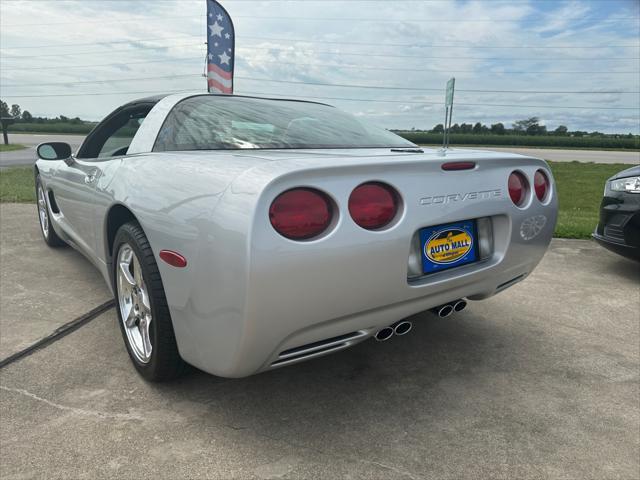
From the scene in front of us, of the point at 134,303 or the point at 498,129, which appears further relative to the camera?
the point at 498,129

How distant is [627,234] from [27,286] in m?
4.26

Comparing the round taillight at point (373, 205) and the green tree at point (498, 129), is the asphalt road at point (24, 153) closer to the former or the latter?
the round taillight at point (373, 205)

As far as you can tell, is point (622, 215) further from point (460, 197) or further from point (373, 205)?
point (373, 205)

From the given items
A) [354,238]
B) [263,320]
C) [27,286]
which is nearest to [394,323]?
[354,238]

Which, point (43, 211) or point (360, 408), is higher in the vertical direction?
point (43, 211)

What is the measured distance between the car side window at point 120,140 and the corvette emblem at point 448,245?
2.01 metres

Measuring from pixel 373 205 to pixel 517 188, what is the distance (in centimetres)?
90

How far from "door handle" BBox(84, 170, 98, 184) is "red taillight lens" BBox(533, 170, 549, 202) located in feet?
7.39

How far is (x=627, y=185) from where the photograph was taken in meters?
3.62

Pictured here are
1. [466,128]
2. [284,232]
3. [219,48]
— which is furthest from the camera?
[466,128]

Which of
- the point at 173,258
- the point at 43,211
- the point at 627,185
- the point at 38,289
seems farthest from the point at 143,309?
the point at 627,185

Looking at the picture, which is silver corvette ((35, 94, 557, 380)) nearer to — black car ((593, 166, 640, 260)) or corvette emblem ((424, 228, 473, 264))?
corvette emblem ((424, 228, 473, 264))

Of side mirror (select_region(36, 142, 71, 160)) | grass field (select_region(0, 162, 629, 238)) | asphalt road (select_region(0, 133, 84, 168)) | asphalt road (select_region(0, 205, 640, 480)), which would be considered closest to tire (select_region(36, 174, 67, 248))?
side mirror (select_region(36, 142, 71, 160))

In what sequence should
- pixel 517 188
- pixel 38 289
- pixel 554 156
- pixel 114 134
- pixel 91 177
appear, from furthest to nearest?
pixel 554 156
pixel 114 134
pixel 38 289
pixel 91 177
pixel 517 188
